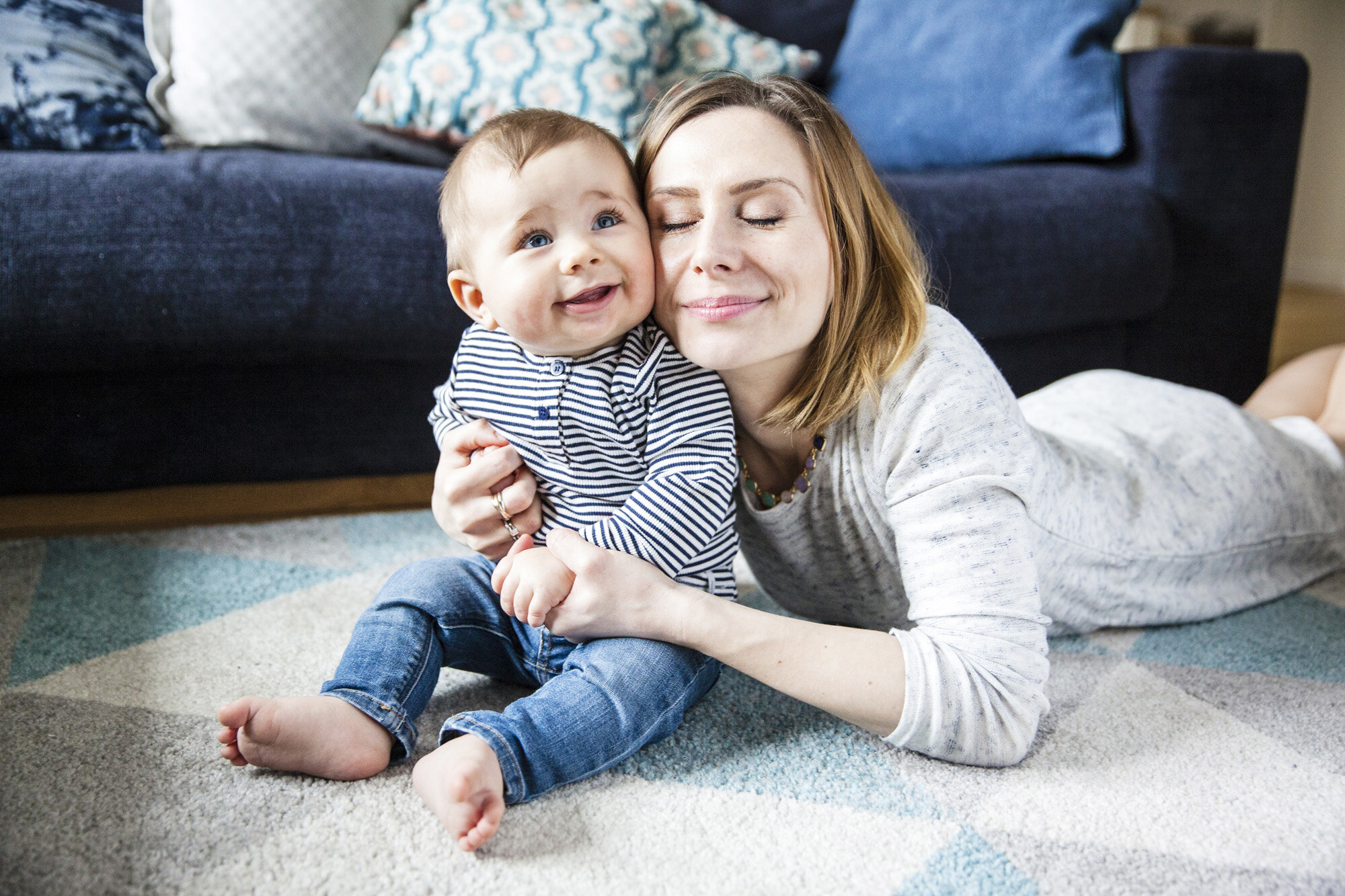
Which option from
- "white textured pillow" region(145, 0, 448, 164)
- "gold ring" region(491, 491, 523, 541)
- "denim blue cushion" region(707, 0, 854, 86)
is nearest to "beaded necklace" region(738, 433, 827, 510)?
"gold ring" region(491, 491, 523, 541)

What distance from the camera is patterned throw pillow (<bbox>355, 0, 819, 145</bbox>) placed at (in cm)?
159

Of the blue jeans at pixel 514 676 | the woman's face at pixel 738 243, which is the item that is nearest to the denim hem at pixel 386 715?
the blue jeans at pixel 514 676

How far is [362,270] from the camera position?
4.03 ft

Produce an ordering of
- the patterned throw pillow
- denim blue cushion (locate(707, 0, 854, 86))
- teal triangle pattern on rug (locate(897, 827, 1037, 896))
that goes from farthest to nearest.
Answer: denim blue cushion (locate(707, 0, 854, 86))
the patterned throw pillow
teal triangle pattern on rug (locate(897, 827, 1037, 896))

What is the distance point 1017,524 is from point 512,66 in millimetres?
1232

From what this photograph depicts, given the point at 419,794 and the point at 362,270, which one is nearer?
the point at 419,794

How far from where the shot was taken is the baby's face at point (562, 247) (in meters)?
0.76

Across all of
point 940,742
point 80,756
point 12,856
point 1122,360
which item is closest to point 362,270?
point 80,756

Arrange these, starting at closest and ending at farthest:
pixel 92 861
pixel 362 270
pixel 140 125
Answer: pixel 92 861, pixel 362 270, pixel 140 125

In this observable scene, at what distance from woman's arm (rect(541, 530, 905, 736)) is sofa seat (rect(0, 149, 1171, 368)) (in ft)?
2.03

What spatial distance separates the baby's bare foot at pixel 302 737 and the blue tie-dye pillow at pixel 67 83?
3.60 feet

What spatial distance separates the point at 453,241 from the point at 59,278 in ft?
2.01

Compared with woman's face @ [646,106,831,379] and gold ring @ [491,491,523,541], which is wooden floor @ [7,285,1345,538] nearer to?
gold ring @ [491,491,523,541]

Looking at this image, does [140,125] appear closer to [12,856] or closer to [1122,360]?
[12,856]
